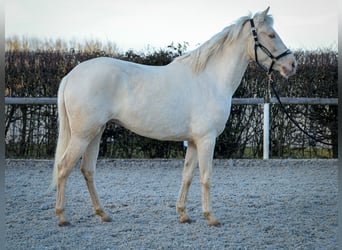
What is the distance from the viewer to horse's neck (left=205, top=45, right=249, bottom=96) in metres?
4.00

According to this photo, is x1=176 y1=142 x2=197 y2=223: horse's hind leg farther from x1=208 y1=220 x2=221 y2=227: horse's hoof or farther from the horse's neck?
the horse's neck

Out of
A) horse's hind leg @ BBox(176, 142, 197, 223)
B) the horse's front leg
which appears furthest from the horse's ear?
horse's hind leg @ BBox(176, 142, 197, 223)

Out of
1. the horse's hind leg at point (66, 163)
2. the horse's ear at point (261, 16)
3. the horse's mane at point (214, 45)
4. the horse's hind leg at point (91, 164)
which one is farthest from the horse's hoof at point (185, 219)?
the horse's ear at point (261, 16)

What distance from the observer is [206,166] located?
385 centimetres

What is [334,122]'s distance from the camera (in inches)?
315

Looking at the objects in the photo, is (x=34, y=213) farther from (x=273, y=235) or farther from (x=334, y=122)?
(x=334, y=122)

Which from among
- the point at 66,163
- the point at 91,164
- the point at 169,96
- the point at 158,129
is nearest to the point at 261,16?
the point at 169,96

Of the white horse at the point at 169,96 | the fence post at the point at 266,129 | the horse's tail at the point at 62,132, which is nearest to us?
the white horse at the point at 169,96

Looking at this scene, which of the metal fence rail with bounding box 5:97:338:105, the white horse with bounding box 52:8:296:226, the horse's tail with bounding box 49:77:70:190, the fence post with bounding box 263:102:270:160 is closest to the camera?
the white horse with bounding box 52:8:296:226

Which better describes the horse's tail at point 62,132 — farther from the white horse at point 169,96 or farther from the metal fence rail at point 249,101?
the metal fence rail at point 249,101

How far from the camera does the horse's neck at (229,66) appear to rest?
3998 mm

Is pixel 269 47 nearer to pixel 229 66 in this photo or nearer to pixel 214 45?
pixel 229 66

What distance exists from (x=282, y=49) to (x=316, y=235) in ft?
5.67

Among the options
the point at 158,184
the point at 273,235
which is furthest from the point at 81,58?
the point at 273,235
